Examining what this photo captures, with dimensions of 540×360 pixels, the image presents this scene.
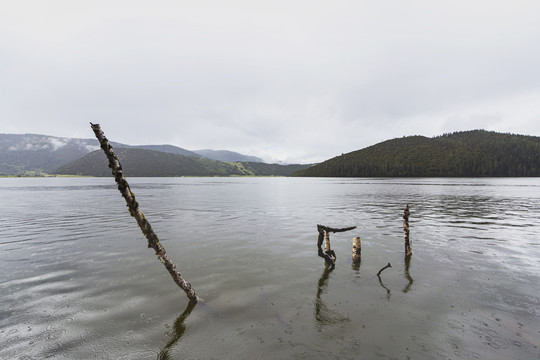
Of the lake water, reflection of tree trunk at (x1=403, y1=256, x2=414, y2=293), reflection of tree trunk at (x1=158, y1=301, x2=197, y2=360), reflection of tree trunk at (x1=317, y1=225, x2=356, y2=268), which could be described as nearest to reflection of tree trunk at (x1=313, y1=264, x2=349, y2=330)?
the lake water

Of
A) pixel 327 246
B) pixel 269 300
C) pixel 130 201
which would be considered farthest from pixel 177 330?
pixel 327 246

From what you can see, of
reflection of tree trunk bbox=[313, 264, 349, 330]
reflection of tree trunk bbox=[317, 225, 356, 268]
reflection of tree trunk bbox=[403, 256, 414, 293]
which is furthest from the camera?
reflection of tree trunk bbox=[317, 225, 356, 268]

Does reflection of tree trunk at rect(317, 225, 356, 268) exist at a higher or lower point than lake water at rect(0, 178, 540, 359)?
higher

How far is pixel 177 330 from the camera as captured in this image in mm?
7824

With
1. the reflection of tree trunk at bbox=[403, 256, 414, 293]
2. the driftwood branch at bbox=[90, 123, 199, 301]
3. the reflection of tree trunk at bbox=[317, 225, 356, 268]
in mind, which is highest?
the driftwood branch at bbox=[90, 123, 199, 301]

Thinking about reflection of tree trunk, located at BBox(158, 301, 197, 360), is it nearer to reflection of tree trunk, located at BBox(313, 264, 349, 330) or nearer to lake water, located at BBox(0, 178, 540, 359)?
lake water, located at BBox(0, 178, 540, 359)

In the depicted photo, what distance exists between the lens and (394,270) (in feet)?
43.5

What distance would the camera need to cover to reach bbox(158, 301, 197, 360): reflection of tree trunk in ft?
22.0

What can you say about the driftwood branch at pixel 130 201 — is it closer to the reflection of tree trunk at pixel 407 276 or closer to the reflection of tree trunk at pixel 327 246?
the reflection of tree trunk at pixel 327 246

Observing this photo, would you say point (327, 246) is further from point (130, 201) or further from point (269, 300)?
point (130, 201)

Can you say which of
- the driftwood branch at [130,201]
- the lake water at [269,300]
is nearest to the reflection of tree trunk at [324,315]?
the lake water at [269,300]

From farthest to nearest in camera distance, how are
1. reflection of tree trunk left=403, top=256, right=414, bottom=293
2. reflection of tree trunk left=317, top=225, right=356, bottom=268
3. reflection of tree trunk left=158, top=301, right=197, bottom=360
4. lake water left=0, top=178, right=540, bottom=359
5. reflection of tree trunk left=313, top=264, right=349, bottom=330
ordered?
reflection of tree trunk left=317, top=225, right=356, bottom=268 < reflection of tree trunk left=403, top=256, right=414, bottom=293 < reflection of tree trunk left=313, top=264, right=349, bottom=330 < lake water left=0, top=178, right=540, bottom=359 < reflection of tree trunk left=158, top=301, right=197, bottom=360

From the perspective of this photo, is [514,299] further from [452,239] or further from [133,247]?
[133,247]

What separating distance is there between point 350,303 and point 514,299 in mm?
6641
